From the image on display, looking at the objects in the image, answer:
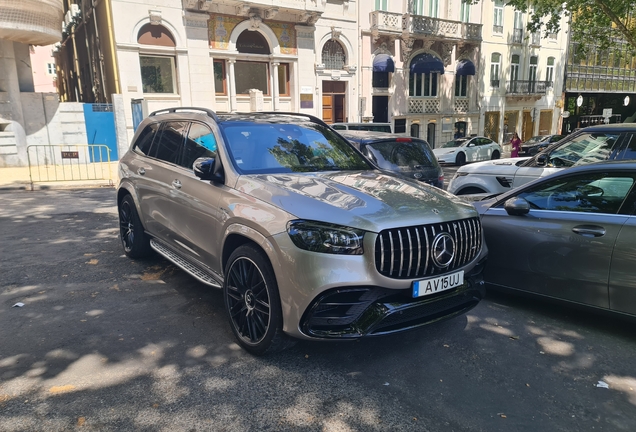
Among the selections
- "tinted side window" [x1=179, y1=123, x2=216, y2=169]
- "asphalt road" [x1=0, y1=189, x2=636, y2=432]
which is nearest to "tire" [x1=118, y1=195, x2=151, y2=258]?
"asphalt road" [x1=0, y1=189, x2=636, y2=432]

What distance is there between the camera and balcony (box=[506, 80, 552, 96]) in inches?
1312

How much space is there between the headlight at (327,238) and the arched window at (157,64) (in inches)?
741

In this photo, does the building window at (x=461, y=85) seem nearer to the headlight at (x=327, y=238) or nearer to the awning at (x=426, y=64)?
the awning at (x=426, y=64)

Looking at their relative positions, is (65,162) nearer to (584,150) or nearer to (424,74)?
(584,150)

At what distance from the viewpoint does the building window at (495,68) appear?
31844mm

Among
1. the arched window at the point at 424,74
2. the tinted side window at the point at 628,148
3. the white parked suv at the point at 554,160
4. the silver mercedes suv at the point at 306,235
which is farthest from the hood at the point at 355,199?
the arched window at the point at 424,74

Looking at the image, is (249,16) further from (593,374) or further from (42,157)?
(593,374)

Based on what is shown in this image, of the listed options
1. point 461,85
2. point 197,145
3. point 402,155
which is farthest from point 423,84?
point 197,145

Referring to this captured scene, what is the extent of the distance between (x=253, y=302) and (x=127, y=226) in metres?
3.27

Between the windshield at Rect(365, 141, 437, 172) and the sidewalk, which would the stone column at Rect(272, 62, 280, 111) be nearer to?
the sidewalk

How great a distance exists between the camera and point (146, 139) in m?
5.74

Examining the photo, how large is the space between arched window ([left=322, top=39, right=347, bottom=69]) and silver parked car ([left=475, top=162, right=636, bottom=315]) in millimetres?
21258

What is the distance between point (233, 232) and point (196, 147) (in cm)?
132

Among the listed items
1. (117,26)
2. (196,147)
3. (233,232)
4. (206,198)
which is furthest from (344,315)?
(117,26)
